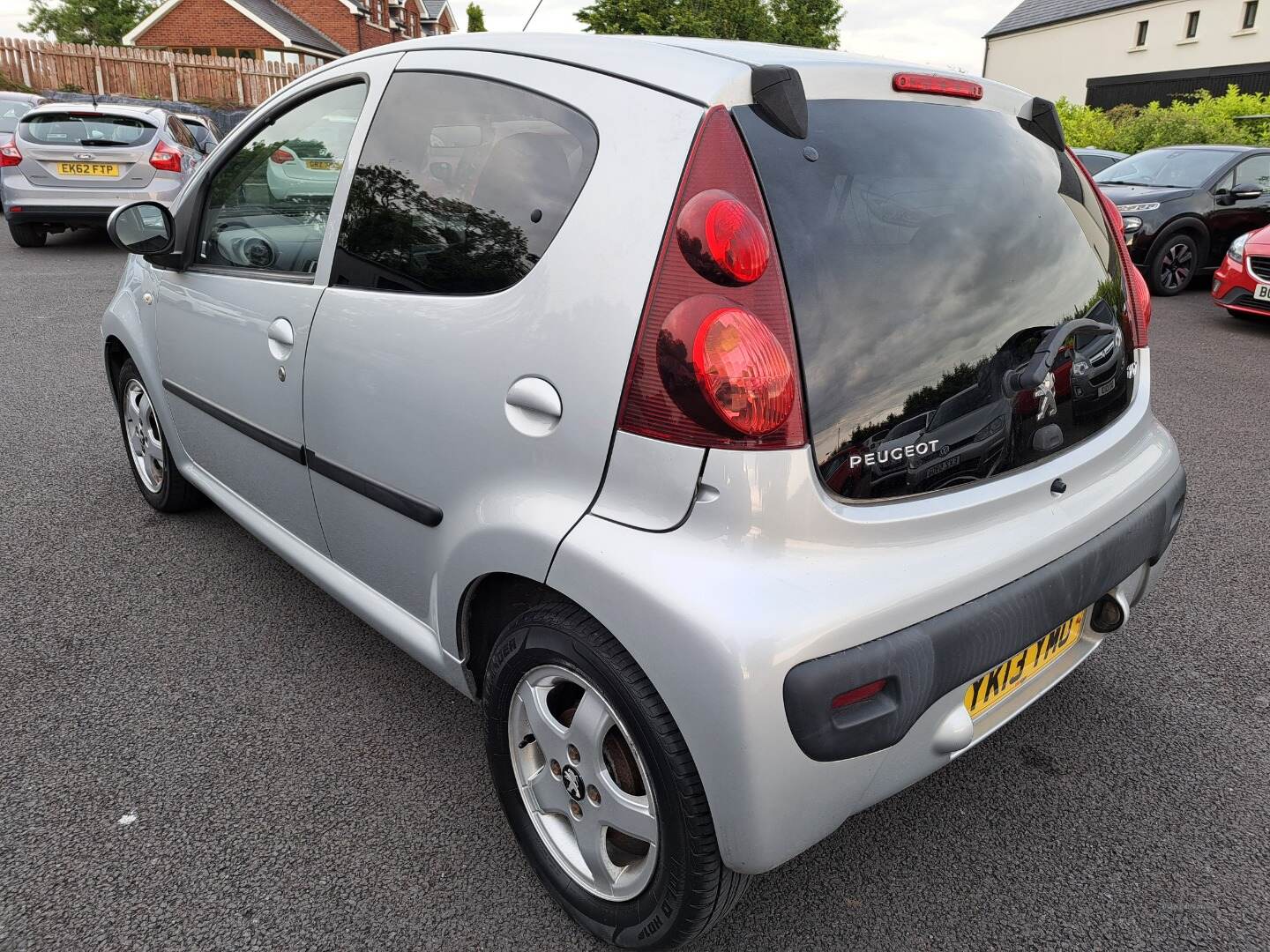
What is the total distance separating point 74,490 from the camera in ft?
13.1

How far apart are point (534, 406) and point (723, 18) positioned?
1884 inches

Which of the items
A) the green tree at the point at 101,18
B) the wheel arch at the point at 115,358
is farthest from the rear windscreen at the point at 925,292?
the green tree at the point at 101,18

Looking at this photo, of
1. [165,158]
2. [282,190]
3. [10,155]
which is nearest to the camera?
[282,190]

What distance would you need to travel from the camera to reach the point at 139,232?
2924 millimetres

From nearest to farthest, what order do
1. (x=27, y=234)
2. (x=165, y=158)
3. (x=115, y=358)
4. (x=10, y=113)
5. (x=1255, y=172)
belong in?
(x=115, y=358) < (x=1255, y=172) < (x=165, y=158) < (x=27, y=234) < (x=10, y=113)

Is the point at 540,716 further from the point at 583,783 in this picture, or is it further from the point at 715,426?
the point at 715,426

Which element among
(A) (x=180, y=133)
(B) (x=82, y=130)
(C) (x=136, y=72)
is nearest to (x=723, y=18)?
(C) (x=136, y=72)

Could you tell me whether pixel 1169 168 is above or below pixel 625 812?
above

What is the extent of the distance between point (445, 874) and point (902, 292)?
1478mm

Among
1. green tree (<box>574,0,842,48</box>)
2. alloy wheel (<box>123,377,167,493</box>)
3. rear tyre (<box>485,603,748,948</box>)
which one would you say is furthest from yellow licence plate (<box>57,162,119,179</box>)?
green tree (<box>574,0,842,48</box>)

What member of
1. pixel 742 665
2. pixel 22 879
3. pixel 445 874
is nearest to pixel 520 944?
pixel 445 874

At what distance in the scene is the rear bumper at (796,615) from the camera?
139 centimetres

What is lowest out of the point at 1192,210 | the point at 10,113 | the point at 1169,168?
the point at 1192,210

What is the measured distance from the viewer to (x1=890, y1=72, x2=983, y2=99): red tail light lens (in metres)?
1.73
